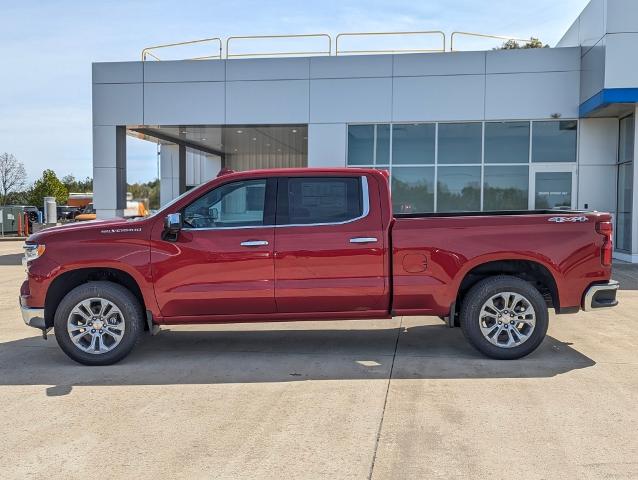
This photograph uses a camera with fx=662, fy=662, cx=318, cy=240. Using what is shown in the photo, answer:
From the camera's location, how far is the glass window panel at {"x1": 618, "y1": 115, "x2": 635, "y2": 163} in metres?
16.2

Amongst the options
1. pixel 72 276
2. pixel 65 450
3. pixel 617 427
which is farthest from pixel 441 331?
pixel 65 450

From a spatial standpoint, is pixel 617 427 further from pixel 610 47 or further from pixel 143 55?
pixel 143 55

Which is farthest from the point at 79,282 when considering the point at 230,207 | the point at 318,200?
the point at 318,200

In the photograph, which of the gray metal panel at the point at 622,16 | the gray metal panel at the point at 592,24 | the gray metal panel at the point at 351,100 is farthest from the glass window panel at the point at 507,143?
the gray metal panel at the point at 622,16

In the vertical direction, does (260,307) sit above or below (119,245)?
below

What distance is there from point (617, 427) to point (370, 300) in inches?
104

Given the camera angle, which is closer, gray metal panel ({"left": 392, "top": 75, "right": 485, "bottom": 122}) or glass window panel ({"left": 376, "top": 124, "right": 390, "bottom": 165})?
gray metal panel ({"left": 392, "top": 75, "right": 485, "bottom": 122})

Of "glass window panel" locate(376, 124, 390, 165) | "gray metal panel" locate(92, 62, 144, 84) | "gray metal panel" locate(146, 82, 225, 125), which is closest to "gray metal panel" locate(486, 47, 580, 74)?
"glass window panel" locate(376, 124, 390, 165)

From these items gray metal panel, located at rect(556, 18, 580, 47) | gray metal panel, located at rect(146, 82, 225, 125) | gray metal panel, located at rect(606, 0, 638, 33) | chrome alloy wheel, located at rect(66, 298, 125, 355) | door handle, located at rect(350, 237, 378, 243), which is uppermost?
gray metal panel, located at rect(556, 18, 580, 47)

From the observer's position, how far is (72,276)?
6832mm

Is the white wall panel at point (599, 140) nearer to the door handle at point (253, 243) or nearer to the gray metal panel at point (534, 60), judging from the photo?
the gray metal panel at point (534, 60)

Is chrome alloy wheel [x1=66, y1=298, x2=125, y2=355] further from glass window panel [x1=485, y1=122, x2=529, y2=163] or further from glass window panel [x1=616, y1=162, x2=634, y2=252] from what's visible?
glass window panel [x1=616, y1=162, x2=634, y2=252]

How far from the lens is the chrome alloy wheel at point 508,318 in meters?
6.70

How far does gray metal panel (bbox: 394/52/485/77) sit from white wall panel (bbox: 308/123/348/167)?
218 cm
